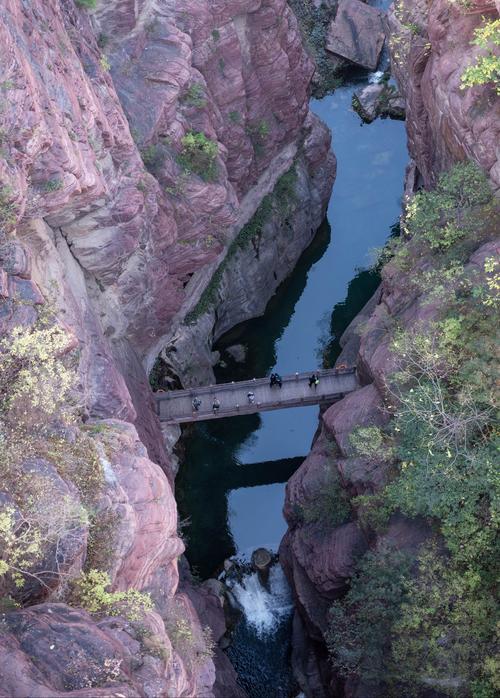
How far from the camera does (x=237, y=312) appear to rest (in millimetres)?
38250

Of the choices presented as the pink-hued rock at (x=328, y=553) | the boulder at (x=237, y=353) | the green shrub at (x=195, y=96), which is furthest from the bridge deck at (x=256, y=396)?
the green shrub at (x=195, y=96)

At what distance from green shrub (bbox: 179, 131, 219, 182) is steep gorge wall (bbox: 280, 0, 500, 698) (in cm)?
843

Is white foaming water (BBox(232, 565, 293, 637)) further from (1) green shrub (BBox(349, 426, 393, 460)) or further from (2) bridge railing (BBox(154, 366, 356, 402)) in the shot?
(1) green shrub (BBox(349, 426, 393, 460))

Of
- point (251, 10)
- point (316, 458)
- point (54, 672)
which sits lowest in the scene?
point (54, 672)

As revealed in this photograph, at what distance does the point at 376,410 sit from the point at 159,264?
10.7 m

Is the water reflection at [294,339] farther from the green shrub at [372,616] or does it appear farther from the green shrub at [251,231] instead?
the green shrub at [372,616]

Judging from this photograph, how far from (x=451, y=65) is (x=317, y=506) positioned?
1579 cm

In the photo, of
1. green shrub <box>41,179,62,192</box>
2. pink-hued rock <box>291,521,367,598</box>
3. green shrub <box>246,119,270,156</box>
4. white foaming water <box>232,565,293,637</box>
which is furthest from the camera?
green shrub <box>246,119,270,156</box>

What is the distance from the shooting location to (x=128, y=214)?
2380cm

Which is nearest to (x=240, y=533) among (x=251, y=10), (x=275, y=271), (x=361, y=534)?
(x=361, y=534)

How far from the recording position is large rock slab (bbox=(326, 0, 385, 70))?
149 ft

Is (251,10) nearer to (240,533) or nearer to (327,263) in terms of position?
(327,263)

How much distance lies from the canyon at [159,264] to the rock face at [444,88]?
0.08 m

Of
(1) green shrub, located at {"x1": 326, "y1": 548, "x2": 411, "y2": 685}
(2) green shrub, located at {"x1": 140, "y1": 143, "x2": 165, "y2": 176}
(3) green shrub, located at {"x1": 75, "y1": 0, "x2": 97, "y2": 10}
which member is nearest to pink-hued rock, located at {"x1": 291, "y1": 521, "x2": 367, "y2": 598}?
(1) green shrub, located at {"x1": 326, "y1": 548, "x2": 411, "y2": 685}
